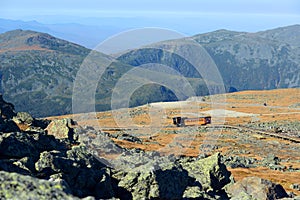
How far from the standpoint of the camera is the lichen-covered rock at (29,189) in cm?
1202

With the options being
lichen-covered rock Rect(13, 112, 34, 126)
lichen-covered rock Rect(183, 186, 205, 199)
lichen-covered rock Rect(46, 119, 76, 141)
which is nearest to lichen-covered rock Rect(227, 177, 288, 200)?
lichen-covered rock Rect(183, 186, 205, 199)

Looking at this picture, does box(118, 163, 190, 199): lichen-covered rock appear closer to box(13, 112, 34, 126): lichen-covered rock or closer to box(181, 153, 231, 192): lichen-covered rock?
box(181, 153, 231, 192): lichen-covered rock

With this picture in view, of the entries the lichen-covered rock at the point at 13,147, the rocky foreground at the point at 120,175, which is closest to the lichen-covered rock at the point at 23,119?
the rocky foreground at the point at 120,175

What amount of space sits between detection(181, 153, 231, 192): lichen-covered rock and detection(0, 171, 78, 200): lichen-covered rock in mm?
19277

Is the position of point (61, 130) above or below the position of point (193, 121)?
above

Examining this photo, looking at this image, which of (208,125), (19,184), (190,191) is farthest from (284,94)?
(19,184)

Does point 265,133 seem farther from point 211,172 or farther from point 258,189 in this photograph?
point 211,172

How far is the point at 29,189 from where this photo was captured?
40.1 feet

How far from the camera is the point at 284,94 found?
185875 millimetres

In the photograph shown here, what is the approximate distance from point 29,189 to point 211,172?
2152 cm

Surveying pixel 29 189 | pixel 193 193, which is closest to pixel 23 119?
pixel 193 193

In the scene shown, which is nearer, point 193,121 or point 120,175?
point 120,175

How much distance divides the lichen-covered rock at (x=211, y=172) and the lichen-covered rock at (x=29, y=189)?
1928 cm

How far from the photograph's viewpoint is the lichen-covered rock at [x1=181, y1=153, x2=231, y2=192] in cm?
3088
